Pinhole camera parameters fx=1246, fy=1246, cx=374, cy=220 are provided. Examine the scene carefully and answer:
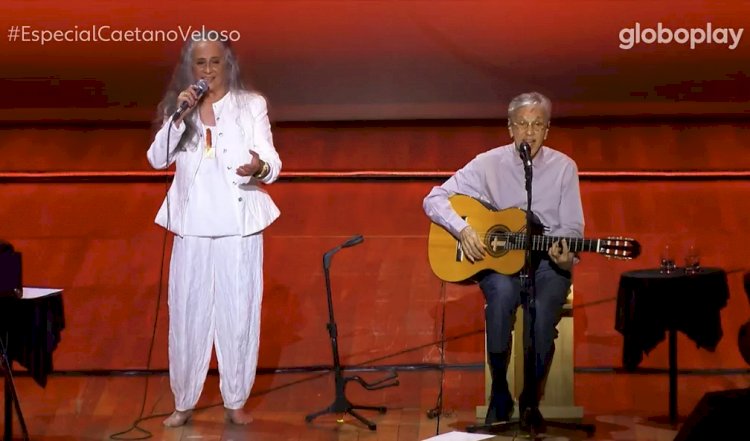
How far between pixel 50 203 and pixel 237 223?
3741 millimetres

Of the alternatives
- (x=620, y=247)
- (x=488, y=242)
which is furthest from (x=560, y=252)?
(x=488, y=242)

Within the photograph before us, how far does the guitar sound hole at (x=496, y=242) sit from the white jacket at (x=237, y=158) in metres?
1.00

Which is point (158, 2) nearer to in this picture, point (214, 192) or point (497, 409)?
point (214, 192)

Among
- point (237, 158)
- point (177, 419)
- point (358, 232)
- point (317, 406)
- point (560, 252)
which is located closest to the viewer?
point (560, 252)

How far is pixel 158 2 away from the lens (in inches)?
375

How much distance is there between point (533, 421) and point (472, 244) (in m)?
0.84

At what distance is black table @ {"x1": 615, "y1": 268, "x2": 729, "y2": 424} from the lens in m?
5.75

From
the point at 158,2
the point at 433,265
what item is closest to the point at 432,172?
the point at 158,2

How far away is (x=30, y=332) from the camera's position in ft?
17.5

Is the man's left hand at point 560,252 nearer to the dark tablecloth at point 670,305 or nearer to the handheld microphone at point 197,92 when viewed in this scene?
the dark tablecloth at point 670,305

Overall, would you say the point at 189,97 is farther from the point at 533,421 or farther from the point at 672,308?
the point at 672,308

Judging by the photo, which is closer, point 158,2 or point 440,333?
point 440,333

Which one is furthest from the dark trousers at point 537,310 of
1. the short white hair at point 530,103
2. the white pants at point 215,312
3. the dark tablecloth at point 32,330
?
the dark tablecloth at point 32,330

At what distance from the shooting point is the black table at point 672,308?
5746mm
